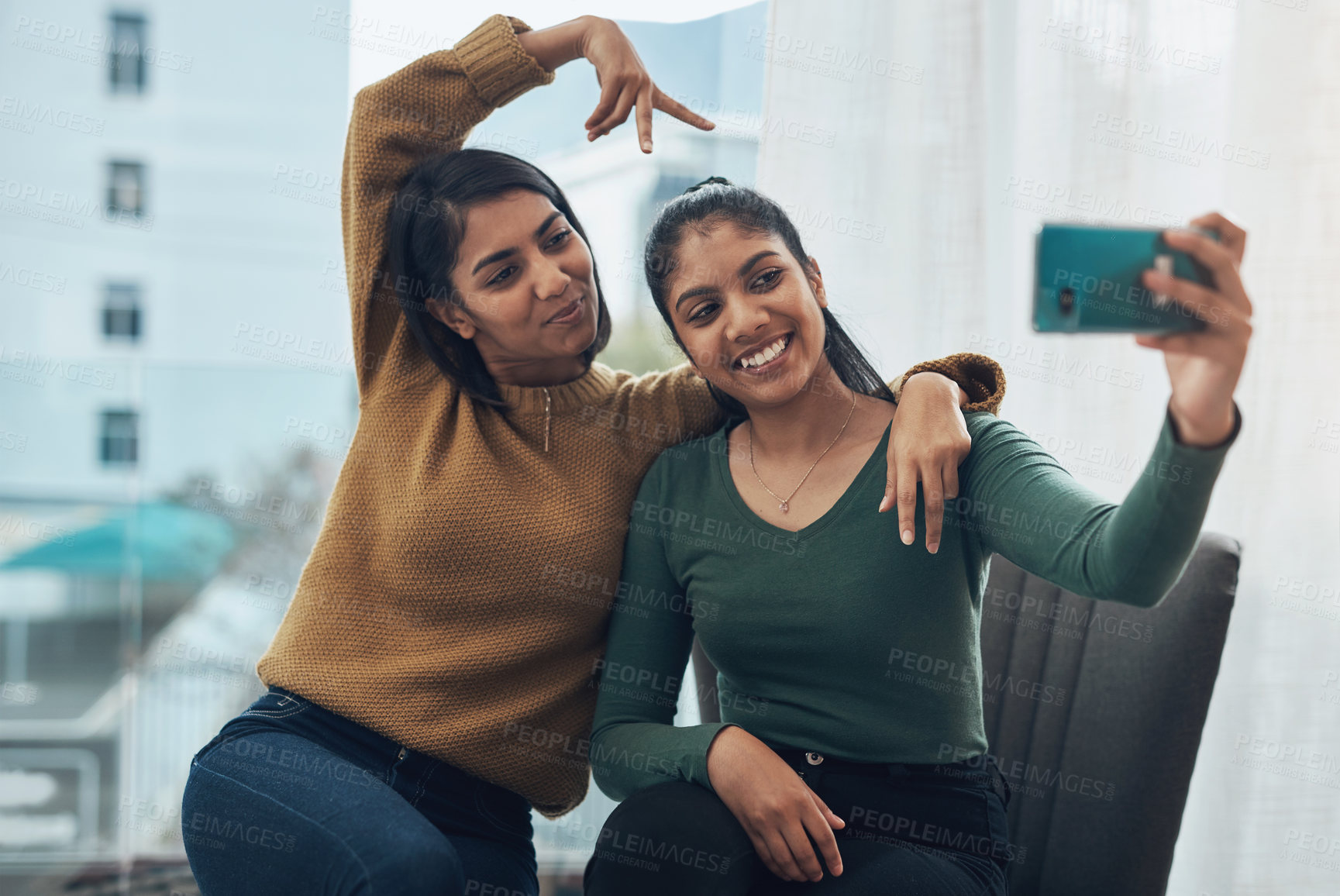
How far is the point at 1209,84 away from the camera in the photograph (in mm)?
1319

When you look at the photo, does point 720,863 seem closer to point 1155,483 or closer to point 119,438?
point 1155,483

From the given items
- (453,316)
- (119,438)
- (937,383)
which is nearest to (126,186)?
(119,438)

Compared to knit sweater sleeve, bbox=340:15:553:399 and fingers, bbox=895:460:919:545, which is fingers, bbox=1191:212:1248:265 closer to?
fingers, bbox=895:460:919:545

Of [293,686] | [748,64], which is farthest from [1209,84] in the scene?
[293,686]

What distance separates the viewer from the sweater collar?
3.87ft

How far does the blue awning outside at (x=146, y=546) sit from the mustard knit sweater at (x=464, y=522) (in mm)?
640

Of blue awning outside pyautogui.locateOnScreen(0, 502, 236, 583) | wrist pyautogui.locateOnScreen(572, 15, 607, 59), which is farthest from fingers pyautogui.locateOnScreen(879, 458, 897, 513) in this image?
blue awning outside pyautogui.locateOnScreen(0, 502, 236, 583)

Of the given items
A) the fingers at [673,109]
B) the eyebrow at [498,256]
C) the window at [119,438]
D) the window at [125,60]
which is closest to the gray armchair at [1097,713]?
the eyebrow at [498,256]

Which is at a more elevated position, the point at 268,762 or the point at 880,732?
the point at 880,732

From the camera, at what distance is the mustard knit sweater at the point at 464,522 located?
→ 3.57ft

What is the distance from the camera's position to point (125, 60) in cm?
158

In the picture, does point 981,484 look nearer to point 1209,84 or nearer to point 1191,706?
point 1191,706

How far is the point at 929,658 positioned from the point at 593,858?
392mm

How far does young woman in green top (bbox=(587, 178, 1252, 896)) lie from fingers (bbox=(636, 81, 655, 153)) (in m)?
0.09
